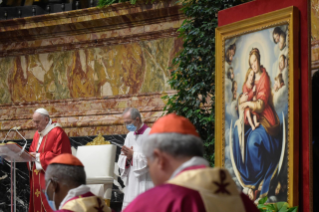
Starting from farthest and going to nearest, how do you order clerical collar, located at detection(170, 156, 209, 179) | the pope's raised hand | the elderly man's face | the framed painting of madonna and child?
the elderly man's face, the pope's raised hand, the framed painting of madonna and child, clerical collar, located at detection(170, 156, 209, 179)

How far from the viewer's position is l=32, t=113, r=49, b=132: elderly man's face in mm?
7664

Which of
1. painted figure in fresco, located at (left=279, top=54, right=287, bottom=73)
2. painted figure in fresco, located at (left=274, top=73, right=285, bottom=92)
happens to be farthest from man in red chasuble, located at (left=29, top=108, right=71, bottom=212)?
painted figure in fresco, located at (left=279, top=54, right=287, bottom=73)

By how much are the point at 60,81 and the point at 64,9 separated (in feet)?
4.67

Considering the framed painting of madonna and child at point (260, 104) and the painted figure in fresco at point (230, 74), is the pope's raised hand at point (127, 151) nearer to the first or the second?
the framed painting of madonna and child at point (260, 104)

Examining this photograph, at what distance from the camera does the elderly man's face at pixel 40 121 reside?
7664 mm

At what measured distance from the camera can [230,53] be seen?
6117 millimetres

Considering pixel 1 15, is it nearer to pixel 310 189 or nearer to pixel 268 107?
pixel 268 107

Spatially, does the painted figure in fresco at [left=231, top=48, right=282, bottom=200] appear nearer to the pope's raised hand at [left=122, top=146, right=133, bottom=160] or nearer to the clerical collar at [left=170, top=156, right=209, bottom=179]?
the pope's raised hand at [left=122, top=146, right=133, bottom=160]

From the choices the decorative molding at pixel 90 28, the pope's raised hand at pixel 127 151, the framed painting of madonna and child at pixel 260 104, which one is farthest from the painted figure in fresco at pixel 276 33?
the decorative molding at pixel 90 28

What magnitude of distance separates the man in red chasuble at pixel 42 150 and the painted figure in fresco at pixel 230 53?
9.75 ft

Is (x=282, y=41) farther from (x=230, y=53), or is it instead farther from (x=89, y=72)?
(x=89, y=72)

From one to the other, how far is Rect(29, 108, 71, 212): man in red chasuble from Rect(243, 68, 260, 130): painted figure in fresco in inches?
123

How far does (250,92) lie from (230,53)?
25.3 inches

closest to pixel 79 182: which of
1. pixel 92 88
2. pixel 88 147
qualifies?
pixel 88 147
